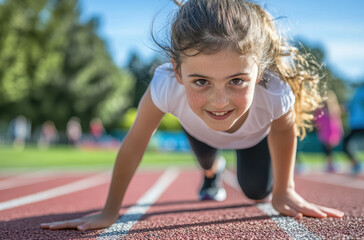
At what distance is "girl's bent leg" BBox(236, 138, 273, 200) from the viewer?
316cm

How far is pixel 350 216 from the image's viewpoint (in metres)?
2.42

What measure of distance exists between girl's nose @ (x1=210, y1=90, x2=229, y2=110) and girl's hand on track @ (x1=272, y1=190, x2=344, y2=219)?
1005 mm

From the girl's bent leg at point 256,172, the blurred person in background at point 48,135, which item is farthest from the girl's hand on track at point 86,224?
the blurred person in background at point 48,135

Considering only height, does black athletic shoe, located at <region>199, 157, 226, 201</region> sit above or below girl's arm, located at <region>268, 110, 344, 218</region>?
below

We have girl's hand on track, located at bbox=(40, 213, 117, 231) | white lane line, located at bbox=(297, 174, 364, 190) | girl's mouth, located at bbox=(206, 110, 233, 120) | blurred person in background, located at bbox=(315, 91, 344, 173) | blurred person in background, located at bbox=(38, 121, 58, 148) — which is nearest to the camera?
girl's mouth, located at bbox=(206, 110, 233, 120)

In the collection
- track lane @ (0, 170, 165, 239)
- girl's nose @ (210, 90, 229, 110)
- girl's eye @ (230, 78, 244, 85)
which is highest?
girl's eye @ (230, 78, 244, 85)

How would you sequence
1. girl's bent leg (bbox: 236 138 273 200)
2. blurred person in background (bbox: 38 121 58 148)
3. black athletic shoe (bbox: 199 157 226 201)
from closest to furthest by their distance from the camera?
girl's bent leg (bbox: 236 138 273 200) < black athletic shoe (bbox: 199 157 226 201) < blurred person in background (bbox: 38 121 58 148)

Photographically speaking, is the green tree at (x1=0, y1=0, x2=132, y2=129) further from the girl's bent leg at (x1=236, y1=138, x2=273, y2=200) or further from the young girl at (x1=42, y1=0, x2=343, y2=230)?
the young girl at (x1=42, y1=0, x2=343, y2=230)

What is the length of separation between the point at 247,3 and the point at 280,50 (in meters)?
0.40

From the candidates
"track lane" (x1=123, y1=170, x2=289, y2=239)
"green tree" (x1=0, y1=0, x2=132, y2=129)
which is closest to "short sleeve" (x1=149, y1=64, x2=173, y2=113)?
"track lane" (x1=123, y1=170, x2=289, y2=239)

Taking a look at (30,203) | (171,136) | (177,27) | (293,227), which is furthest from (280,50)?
(171,136)

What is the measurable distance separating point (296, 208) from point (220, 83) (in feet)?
3.79

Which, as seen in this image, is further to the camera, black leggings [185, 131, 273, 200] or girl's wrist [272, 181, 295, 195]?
black leggings [185, 131, 273, 200]

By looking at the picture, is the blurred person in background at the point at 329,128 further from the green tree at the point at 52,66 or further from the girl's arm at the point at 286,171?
the green tree at the point at 52,66
